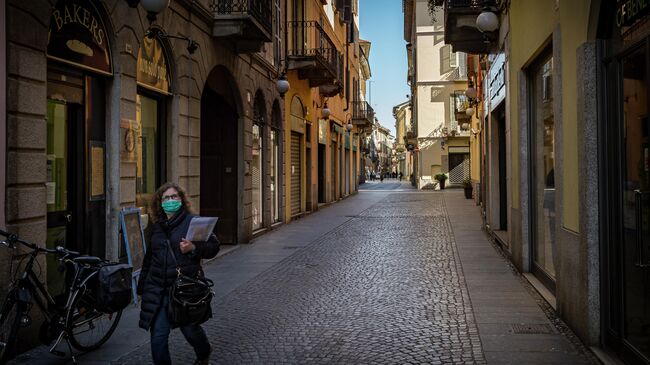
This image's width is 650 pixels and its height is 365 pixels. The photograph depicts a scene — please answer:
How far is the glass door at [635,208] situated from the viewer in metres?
4.42

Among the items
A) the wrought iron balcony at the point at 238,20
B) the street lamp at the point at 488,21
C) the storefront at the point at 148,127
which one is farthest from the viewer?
the wrought iron balcony at the point at 238,20

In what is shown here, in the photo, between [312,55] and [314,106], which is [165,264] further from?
[314,106]

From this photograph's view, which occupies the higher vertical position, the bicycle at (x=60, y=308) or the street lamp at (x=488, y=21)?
the street lamp at (x=488, y=21)

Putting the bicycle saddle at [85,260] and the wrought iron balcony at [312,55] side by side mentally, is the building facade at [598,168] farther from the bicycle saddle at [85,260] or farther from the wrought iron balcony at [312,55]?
the wrought iron balcony at [312,55]

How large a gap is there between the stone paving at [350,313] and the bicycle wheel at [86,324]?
17.1 inches

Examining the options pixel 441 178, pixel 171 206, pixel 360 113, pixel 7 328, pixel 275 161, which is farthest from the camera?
pixel 441 178

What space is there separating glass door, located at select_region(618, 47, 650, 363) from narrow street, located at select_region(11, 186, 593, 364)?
0.68m

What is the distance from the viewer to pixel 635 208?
461 cm

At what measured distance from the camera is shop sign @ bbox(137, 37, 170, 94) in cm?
883

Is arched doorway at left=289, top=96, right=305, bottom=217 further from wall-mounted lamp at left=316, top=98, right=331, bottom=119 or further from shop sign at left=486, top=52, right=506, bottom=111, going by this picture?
shop sign at left=486, top=52, right=506, bottom=111

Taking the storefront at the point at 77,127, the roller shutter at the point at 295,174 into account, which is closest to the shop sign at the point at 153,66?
the storefront at the point at 77,127

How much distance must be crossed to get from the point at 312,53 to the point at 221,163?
7476 millimetres

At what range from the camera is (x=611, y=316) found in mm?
5262

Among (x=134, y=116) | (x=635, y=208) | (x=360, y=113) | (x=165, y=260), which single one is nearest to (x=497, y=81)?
(x=134, y=116)
